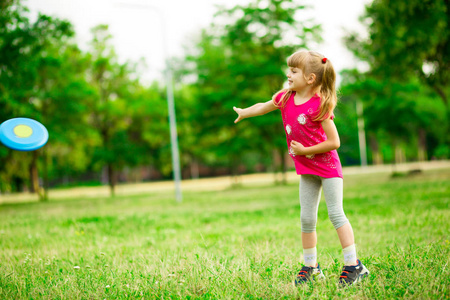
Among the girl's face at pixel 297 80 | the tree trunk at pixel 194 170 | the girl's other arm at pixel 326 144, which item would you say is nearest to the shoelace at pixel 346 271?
the girl's other arm at pixel 326 144

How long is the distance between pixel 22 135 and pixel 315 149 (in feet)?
9.68

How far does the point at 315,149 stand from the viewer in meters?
2.93

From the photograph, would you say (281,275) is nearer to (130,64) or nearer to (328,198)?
(328,198)

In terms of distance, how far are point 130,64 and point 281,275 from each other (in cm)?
2258

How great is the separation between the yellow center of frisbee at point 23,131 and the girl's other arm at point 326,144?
2805mm

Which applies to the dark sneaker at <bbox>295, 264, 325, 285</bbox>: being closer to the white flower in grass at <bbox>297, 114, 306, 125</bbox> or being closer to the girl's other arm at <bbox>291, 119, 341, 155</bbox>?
the girl's other arm at <bbox>291, 119, 341, 155</bbox>

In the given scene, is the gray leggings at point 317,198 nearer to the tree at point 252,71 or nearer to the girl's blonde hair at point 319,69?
the girl's blonde hair at point 319,69

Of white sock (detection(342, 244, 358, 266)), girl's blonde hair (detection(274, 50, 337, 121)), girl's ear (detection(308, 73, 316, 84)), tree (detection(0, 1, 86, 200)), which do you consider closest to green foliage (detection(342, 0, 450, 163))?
girl's blonde hair (detection(274, 50, 337, 121))

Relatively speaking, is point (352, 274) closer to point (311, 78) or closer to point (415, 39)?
point (311, 78)

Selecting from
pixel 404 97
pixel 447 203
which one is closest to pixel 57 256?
pixel 447 203

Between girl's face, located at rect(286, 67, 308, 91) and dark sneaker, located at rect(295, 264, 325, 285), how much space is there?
1.42 m

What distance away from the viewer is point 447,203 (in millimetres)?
7523

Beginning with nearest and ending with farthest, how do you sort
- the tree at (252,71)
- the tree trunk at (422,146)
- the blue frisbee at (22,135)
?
the blue frisbee at (22,135), the tree at (252,71), the tree trunk at (422,146)

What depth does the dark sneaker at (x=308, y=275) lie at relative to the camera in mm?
2996
